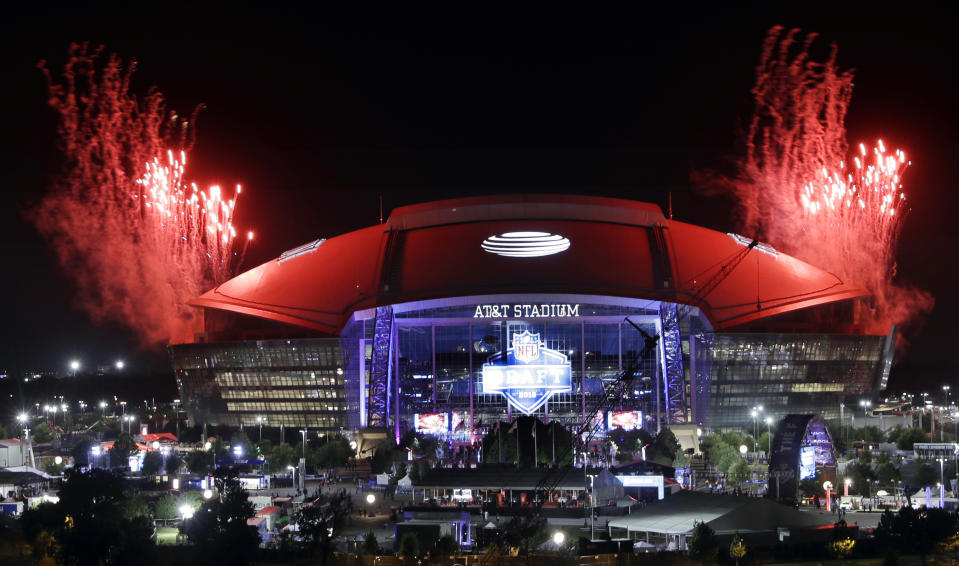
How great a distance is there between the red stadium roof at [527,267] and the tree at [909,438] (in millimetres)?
24847

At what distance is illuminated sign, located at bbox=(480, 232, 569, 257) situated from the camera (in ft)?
423

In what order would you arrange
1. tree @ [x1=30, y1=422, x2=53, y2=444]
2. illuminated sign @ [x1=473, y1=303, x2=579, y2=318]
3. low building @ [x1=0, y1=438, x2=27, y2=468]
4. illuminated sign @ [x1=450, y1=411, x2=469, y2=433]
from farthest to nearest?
illuminated sign @ [x1=450, y1=411, x2=469, y2=433], illuminated sign @ [x1=473, y1=303, x2=579, y2=318], tree @ [x1=30, y1=422, x2=53, y2=444], low building @ [x1=0, y1=438, x2=27, y2=468]

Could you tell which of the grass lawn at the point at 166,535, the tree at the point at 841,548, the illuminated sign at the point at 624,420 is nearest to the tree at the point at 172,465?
the grass lawn at the point at 166,535

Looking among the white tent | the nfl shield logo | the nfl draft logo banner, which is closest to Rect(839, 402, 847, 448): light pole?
the nfl draft logo banner

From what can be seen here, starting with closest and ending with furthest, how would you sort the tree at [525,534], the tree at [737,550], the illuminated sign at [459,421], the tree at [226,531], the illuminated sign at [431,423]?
the tree at [226,531] → the tree at [737,550] → the tree at [525,534] → the illuminated sign at [431,423] → the illuminated sign at [459,421]

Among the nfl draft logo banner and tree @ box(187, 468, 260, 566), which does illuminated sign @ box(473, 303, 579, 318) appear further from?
tree @ box(187, 468, 260, 566)

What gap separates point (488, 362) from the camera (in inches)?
5143

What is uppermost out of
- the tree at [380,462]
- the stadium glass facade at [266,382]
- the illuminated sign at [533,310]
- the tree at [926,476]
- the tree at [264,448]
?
the illuminated sign at [533,310]

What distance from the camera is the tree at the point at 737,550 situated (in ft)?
148

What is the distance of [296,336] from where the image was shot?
126m

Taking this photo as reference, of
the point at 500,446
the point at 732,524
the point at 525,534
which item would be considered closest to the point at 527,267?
the point at 500,446

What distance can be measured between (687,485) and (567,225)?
60098 millimetres

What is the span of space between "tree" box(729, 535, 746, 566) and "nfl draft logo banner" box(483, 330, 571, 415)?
260 ft

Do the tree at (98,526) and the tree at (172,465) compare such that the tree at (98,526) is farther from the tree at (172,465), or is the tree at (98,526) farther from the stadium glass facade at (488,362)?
the stadium glass facade at (488,362)
